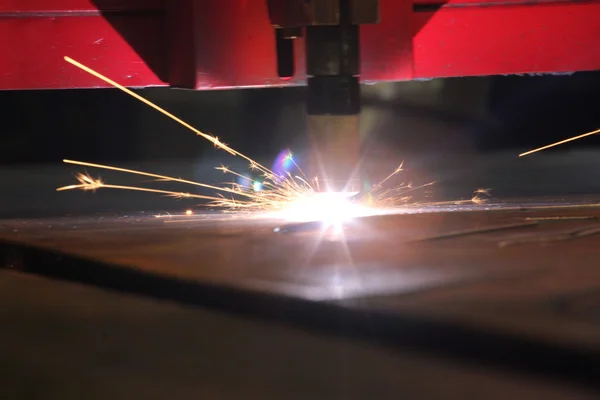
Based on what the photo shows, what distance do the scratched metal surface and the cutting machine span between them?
0.30 meters

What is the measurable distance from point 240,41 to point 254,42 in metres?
0.04

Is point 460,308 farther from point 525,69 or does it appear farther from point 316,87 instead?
point 525,69

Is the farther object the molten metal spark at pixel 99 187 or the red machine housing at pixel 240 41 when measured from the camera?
the molten metal spark at pixel 99 187

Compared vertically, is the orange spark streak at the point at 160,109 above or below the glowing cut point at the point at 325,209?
above

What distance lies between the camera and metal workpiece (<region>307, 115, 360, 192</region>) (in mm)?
1944

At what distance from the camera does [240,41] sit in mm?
2338

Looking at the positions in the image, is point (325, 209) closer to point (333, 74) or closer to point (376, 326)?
point (333, 74)

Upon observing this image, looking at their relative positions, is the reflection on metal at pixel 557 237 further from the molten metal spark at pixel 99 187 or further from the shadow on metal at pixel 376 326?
the molten metal spark at pixel 99 187

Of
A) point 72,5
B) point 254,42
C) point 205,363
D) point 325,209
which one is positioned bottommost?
point 205,363

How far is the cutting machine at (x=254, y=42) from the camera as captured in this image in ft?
7.65

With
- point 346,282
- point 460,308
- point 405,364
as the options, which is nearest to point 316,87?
point 346,282

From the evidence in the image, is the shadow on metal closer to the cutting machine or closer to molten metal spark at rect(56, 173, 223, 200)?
the cutting machine

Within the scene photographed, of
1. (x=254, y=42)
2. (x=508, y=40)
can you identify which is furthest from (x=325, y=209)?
(x=508, y=40)

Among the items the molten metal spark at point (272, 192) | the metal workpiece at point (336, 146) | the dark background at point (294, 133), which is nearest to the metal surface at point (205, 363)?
the metal workpiece at point (336, 146)
